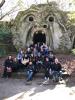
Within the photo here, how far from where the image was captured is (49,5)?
2805 centimetres

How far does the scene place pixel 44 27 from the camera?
28219 mm

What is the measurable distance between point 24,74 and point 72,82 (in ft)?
11.0

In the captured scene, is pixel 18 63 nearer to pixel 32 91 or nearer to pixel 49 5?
pixel 32 91

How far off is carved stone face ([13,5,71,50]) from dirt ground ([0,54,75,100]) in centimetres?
744

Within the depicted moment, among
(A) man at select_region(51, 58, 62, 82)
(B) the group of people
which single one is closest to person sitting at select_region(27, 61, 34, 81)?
(B) the group of people

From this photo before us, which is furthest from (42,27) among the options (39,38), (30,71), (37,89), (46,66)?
(37,89)

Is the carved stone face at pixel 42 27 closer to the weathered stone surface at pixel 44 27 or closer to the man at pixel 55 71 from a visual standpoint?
the weathered stone surface at pixel 44 27

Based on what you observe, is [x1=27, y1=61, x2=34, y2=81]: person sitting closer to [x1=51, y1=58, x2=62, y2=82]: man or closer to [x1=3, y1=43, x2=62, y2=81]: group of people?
[x1=3, y1=43, x2=62, y2=81]: group of people

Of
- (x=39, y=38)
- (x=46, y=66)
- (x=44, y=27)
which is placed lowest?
(x=46, y=66)

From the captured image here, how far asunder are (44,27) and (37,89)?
11676mm

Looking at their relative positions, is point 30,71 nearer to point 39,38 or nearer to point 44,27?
point 44,27

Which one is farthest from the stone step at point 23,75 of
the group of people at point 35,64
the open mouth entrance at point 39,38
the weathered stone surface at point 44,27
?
the open mouth entrance at point 39,38

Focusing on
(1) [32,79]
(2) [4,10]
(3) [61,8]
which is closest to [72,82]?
(1) [32,79]

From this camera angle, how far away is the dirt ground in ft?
51.8
